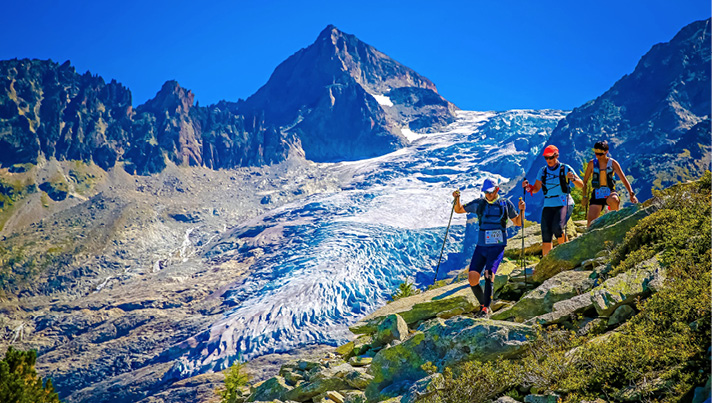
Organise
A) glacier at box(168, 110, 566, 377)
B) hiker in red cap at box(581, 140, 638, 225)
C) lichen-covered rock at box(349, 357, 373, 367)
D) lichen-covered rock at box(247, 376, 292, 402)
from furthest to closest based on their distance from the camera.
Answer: glacier at box(168, 110, 566, 377), lichen-covered rock at box(247, 376, 292, 402), hiker in red cap at box(581, 140, 638, 225), lichen-covered rock at box(349, 357, 373, 367)

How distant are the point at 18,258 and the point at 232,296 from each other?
97.7 metres

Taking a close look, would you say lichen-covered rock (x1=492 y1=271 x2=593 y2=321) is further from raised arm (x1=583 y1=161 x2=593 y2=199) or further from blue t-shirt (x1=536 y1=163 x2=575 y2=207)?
raised arm (x1=583 y1=161 x2=593 y2=199)

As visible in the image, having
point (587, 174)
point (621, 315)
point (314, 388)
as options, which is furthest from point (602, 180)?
point (314, 388)

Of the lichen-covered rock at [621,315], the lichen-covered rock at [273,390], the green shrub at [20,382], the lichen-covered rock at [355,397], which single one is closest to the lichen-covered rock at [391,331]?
the lichen-covered rock at [355,397]

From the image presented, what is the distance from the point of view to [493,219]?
410 inches

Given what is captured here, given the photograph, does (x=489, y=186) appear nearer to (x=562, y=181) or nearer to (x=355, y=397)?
(x=562, y=181)

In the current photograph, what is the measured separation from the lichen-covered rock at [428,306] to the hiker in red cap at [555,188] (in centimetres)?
212

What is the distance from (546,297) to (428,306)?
3351 mm

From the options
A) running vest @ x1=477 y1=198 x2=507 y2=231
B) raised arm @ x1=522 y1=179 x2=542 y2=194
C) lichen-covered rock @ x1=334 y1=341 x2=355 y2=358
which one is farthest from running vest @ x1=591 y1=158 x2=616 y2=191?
lichen-covered rock @ x1=334 y1=341 x2=355 y2=358

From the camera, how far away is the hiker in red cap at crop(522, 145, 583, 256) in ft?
36.2

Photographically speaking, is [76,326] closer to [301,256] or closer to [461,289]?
[301,256]

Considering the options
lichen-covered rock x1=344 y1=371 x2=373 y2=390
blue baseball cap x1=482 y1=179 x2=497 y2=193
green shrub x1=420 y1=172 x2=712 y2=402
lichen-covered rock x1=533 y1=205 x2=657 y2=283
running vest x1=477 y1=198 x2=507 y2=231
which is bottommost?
lichen-covered rock x1=344 y1=371 x2=373 y2=390

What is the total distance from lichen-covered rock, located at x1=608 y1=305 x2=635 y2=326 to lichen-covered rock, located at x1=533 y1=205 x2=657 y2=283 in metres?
3.42

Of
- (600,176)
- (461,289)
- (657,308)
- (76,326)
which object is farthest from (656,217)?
(76,326)
